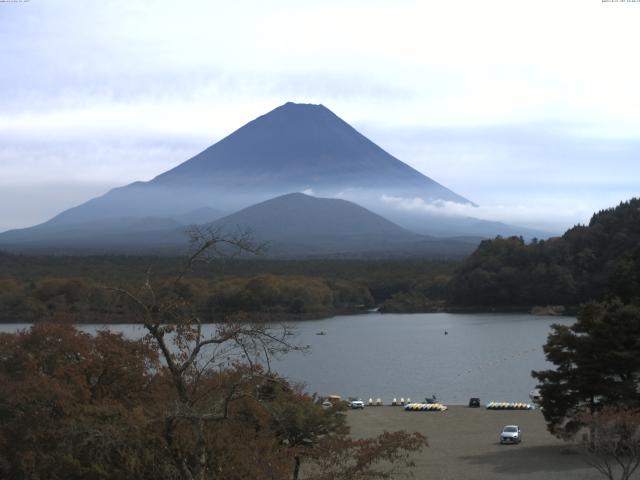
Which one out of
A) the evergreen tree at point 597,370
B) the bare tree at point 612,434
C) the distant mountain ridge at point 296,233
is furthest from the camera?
the distant mountain ridge at point 296,233

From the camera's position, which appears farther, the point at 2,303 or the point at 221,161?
the point at 221,161

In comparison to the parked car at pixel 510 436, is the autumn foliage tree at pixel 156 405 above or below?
above

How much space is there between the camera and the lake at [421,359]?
2485 centimetres

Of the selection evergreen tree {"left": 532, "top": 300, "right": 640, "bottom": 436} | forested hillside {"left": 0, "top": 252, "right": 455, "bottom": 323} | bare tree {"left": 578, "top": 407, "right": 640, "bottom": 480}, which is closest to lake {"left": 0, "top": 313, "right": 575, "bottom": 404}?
forested hillside {"left": 0, "top": 252, "right": 455, "bottom": 323}

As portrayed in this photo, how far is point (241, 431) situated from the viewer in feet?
24.9

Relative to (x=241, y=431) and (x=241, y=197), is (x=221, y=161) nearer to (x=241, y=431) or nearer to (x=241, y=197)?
(x=241, y=197)

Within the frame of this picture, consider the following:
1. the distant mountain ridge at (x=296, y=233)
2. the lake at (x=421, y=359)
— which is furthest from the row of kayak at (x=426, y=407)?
the distant mountain ridge at (x=296, y=233)

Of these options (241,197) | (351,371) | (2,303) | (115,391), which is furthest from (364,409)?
(241,197)

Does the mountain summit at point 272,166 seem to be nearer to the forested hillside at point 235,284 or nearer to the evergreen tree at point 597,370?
the forested hillside at point 235,284

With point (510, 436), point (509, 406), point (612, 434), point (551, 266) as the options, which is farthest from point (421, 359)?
point (551, 266)

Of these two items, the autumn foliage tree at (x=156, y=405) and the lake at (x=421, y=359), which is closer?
the autumn foliage tree at (x=156, y=405)

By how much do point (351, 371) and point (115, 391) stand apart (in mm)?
19824

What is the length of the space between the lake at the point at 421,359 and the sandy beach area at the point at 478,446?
2584mm

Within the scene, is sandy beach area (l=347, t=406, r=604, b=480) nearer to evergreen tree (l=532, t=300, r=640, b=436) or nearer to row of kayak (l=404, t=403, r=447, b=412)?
row of kayak (l=404, t=403, r=447, b=412)
